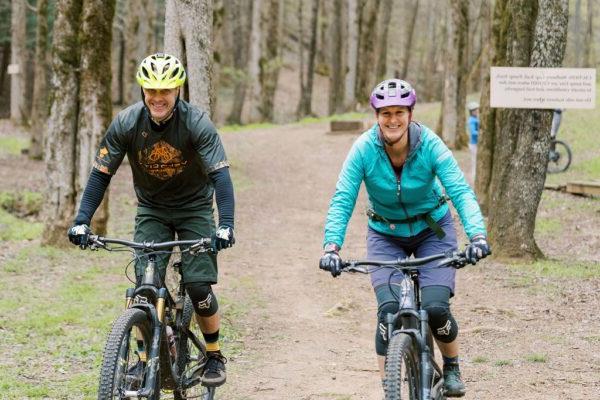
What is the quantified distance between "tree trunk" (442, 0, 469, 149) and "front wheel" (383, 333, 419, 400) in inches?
916

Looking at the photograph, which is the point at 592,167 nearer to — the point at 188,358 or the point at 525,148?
the point at 525,148

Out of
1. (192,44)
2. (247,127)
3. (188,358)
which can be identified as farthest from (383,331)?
(247,127)

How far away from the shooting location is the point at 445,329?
5.68 metres

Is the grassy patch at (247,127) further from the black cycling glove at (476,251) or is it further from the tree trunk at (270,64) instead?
the black cycling glove at (476,251)

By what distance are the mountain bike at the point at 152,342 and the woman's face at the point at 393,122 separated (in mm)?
1282

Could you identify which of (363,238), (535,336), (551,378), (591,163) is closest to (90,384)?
(551,378)

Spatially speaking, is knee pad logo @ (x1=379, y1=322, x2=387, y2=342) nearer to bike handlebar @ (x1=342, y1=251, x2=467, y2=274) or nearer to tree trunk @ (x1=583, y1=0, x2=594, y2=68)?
bike handlebar @ (x1=342, y1=251, x2=467, y2=274)

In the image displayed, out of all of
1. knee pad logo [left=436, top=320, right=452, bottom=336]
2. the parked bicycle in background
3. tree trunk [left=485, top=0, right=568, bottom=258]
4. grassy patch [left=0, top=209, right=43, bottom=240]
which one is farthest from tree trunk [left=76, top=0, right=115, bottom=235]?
the parked bicycle in background

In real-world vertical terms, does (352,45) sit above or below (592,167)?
above

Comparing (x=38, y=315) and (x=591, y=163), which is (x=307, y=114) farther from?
(x=38, y=315)

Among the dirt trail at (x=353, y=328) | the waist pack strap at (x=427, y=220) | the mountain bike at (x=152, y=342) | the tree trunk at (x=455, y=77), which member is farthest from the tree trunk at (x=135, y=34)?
the waist pack strap at (x=427, y=220)

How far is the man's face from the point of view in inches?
230

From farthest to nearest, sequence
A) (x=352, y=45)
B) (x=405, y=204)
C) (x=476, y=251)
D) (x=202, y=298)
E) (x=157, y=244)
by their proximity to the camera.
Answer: (x=352, y=45) → (x=202, y=298) → (x=405, y=204) → (x=157, y=244) → (x=476, y=251)

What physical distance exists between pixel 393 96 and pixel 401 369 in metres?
1.63
